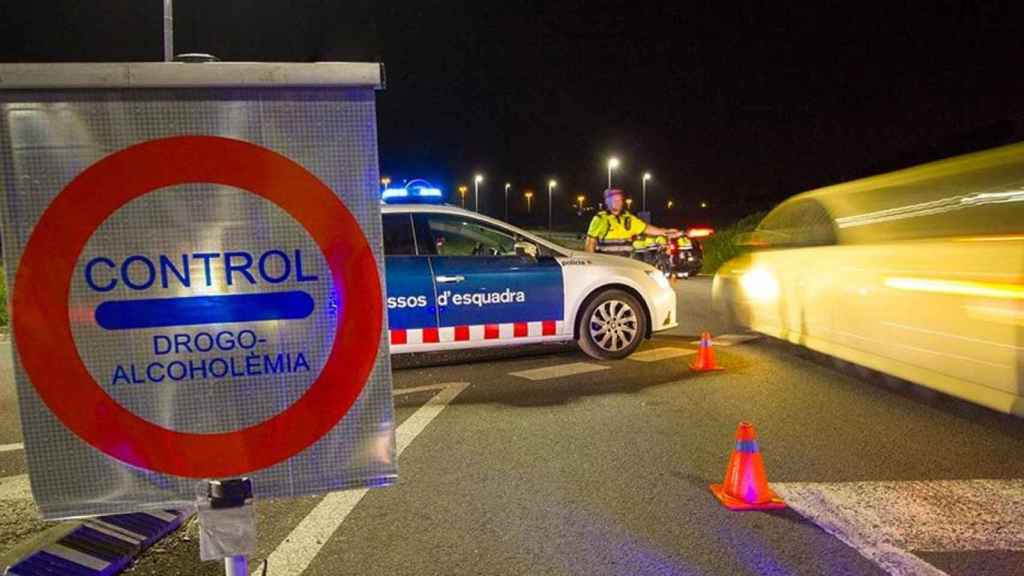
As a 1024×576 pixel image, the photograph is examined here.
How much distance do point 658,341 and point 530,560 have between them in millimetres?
6231

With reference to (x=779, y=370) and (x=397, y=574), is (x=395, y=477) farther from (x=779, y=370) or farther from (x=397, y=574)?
(x=779, y=370)

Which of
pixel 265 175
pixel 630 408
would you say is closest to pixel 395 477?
pixel 265 175

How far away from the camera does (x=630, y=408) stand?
6223 millimetres

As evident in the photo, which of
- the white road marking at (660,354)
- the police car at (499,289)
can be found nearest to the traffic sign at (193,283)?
the police car at (499,289)

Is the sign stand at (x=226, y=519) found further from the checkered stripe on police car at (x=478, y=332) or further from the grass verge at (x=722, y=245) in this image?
the grass verge at (x=722, y=245)

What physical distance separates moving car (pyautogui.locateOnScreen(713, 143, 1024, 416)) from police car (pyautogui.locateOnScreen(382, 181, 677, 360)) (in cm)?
155

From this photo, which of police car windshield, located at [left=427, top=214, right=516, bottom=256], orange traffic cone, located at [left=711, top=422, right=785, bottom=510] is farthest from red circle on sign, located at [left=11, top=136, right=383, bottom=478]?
police car windshield, located at [left=427, top=214, right=516, bottom=256]

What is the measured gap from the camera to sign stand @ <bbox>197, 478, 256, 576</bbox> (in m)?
1.84

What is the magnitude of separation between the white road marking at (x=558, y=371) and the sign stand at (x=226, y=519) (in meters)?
5.74

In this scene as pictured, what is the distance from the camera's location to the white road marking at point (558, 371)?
7.61 metres

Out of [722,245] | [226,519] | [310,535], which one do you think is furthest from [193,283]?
[722,245]

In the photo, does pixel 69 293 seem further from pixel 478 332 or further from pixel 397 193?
pixel 397 193

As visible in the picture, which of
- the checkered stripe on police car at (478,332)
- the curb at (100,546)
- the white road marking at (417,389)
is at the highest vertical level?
the checkered stripe on police car at (478,332)

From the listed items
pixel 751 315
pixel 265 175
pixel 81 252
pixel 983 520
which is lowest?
pixel 983 520
